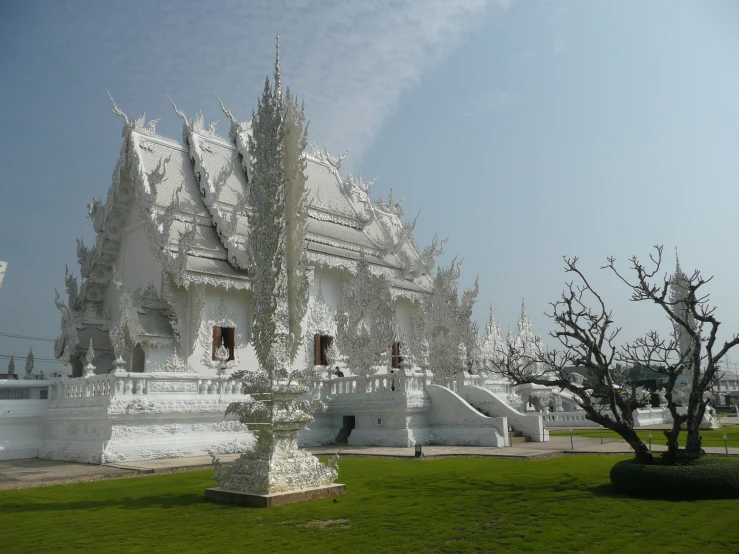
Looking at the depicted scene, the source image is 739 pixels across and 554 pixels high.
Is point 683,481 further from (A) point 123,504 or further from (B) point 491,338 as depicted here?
(B) point 491,338

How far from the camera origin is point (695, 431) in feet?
22.6

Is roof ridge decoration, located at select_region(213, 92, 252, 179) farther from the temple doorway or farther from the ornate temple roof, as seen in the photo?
the temple doorway

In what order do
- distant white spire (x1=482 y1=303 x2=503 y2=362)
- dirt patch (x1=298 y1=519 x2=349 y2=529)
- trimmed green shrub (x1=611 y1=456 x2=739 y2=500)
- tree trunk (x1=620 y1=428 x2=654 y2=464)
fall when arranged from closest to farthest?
dirt patch (x1=298 y1=519 x2=349 y2=529), trimmed green shrub (x1=611 y1=456 x2=739 y2=500), tree trunk (x1=620 y1=428 x2=654 y2=464), distant white spire (x1=482 y1=303 x2=503 y2=362)

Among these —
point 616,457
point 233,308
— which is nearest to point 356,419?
point 233,308

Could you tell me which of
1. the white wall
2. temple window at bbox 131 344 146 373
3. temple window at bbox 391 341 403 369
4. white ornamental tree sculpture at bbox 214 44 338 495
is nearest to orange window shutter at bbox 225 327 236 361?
temple window at bbox 131 344 146 373

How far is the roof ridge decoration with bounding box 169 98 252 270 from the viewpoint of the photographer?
16.7m

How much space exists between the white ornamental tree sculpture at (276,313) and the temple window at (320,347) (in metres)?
10.7

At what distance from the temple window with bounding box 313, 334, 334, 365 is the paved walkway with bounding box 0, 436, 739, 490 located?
4729mm

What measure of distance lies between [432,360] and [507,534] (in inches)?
543

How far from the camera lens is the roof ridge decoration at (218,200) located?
16.7 metres

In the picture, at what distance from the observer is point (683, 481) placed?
6.30 m

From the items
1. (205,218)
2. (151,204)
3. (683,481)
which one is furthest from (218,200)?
(683,481)

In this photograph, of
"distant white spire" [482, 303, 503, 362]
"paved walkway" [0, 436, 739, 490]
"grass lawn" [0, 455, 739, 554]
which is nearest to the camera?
"grass lawn" [0, 455, 739, 554]

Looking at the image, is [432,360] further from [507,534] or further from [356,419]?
[507,534]
